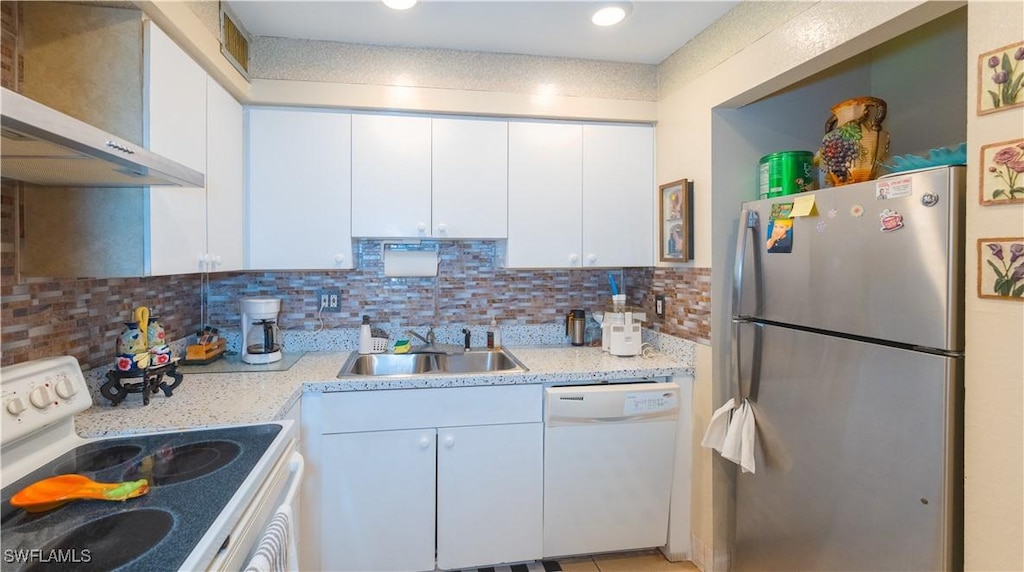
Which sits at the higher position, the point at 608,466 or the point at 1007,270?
the point at 1007,270

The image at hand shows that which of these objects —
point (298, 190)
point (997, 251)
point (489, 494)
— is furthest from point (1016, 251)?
point (298, 190)

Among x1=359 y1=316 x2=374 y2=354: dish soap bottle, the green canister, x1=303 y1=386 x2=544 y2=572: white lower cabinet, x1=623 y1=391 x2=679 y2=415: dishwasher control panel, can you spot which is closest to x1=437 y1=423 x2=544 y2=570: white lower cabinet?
x1=303 y1=386 x2=544 y2=572: white lower cabinet

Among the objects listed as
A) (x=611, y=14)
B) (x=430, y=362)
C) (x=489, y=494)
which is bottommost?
(x=489, y=494)

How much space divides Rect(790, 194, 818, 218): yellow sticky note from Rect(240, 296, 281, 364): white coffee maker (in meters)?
2.19

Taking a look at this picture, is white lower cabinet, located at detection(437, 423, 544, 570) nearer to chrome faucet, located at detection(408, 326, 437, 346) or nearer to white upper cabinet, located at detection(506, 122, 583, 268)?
chrome faucet, located at detection(408, 326, 437, 346)

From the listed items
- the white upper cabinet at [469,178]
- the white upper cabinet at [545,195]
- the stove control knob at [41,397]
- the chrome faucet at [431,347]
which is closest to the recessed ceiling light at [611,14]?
the white upper cabinet at [545,195]

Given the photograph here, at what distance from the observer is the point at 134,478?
1033 mm

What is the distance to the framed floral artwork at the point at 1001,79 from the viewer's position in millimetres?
1008

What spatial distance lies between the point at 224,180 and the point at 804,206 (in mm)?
2172

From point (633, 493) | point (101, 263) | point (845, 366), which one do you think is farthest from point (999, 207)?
point (101, 263)

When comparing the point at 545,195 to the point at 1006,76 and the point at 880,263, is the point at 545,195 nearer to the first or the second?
the point at 880,263

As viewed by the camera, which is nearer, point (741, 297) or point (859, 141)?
point (859, 141)

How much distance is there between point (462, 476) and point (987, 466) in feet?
5.23

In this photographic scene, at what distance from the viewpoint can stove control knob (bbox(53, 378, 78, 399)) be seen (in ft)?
3.83
